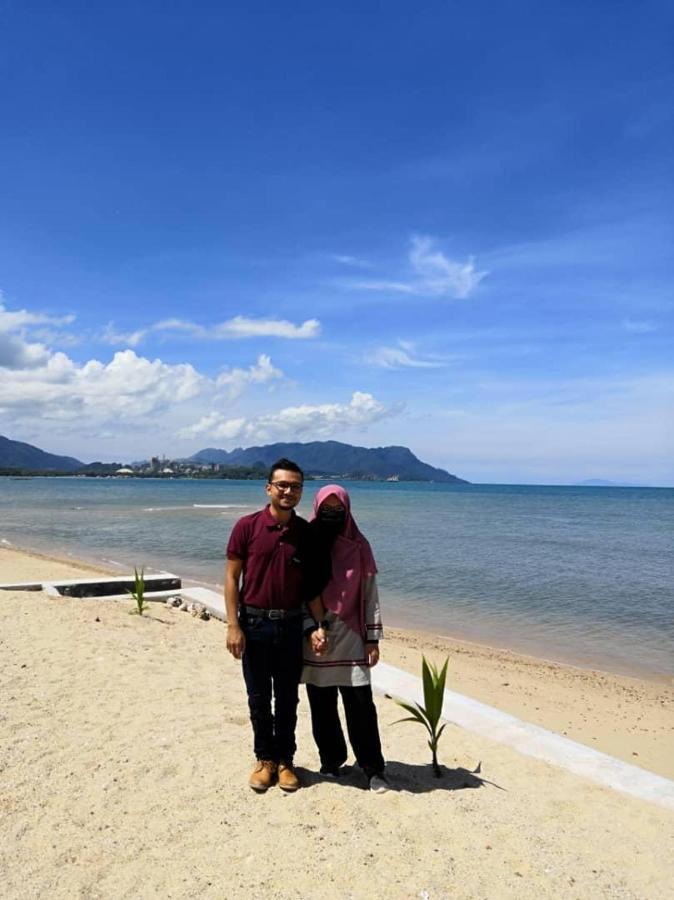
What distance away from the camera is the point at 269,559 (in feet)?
10.7

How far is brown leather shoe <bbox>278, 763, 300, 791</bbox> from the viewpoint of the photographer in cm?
334

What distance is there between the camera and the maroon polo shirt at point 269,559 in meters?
3.26

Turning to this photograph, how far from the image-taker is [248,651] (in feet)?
11.0

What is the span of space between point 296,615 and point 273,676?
38cm

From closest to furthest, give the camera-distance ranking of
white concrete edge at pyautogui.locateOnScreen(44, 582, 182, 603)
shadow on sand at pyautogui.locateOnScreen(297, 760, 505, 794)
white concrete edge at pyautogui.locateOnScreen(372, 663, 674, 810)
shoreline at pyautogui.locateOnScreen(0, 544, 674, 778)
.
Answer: shadow on sand at pyautogui.locateOnScreen(297, 760, 505, 794), white concrete edge at pyautogui.locateOnScreen(372, 663, 674, 810), shoreline at pyautogui.locateOnScreen(0, 544, 674, 778), white concrete edge at pyautogui.locateOnScreen(44, 582, 182, 603)

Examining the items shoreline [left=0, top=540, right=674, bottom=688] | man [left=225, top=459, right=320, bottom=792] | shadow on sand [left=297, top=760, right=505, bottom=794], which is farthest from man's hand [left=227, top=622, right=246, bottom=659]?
shoreline [left=0, top=540, right=674, bottom=688]

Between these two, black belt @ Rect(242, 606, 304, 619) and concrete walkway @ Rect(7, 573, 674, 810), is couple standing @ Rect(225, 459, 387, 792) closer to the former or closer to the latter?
black belt @ Rect(242, 606, 304, 619)

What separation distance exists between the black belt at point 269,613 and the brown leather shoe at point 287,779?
866mm

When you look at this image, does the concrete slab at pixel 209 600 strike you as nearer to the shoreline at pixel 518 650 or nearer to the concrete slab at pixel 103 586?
the concrete slab at pixel 103 586

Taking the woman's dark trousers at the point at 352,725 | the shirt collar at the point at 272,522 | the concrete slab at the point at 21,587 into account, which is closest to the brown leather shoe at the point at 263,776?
the woman's dark trousers at the point at 352,725

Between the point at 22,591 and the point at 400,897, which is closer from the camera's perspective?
the point at 400,897

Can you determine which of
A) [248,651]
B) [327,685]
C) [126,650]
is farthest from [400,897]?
[126,650]

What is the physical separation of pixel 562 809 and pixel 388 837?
3.66 ft

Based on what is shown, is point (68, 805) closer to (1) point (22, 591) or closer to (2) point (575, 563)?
(1) point (22, 591)
